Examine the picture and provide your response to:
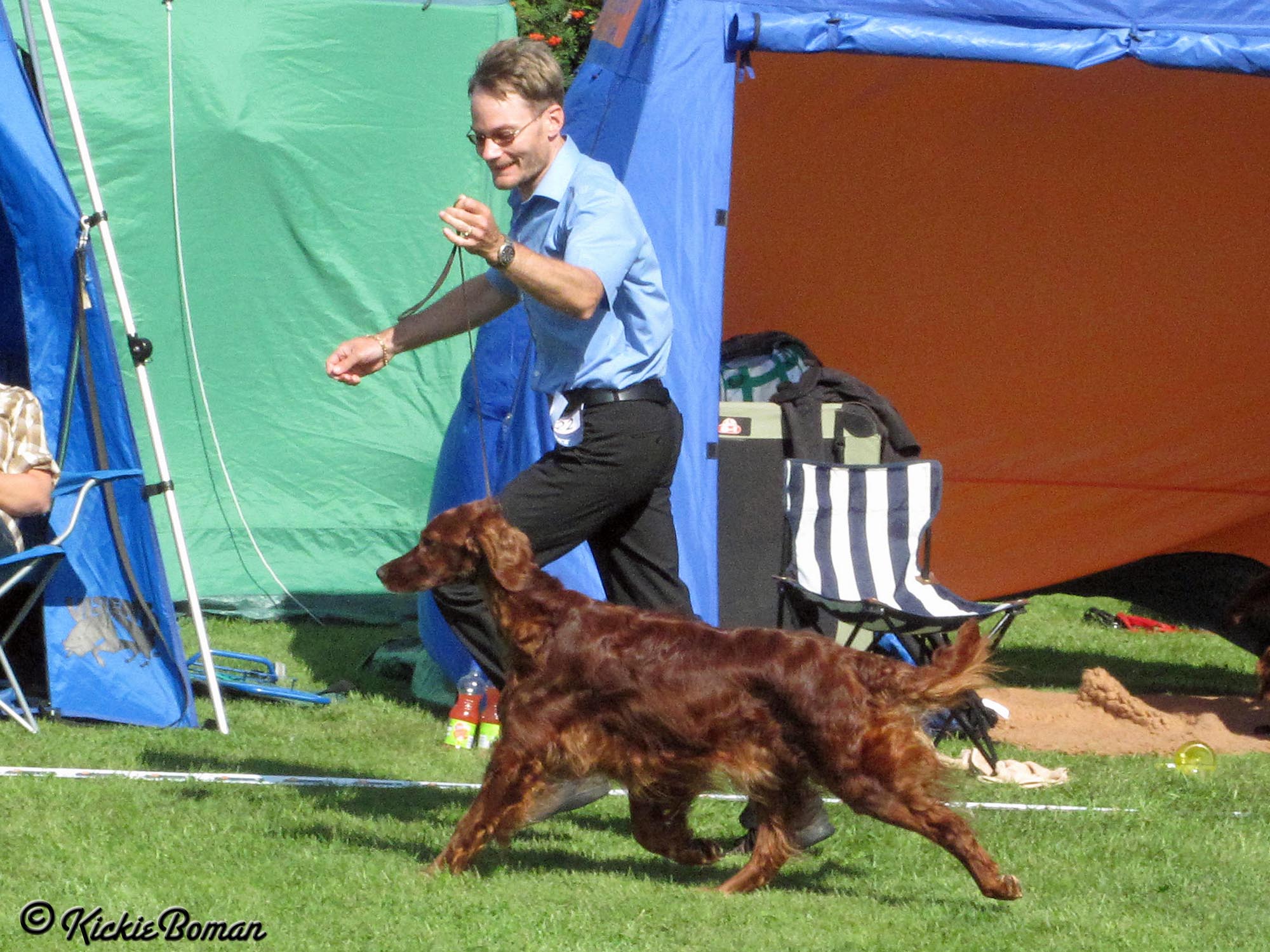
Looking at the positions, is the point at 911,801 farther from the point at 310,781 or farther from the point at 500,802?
the point at 310,781

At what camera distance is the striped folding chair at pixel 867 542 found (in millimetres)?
5496

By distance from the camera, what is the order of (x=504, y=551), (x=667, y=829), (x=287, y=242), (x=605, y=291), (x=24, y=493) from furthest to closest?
(x=287, y=242) < (x=24, y=493) < (x=667, y=829) < (x=504, y=551) < (x=605, y=291)

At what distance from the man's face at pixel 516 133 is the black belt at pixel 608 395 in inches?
18.0

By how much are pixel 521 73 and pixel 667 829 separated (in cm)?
170

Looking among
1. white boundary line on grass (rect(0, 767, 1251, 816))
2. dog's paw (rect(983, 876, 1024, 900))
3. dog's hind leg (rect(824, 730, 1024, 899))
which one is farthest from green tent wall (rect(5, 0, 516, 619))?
dog's paw (rect(983, 876, 1024, 900))

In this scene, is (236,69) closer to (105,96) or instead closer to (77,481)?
(105,96)

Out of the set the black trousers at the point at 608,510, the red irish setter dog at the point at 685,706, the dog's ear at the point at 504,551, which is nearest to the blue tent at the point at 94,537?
the black trousers at the point at 608,510

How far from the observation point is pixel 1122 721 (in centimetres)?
585

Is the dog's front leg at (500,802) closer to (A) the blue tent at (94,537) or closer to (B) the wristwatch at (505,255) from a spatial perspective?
(B) the wristwatch at (505,255)

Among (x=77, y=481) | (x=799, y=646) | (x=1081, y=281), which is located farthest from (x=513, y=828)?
(x=1081, y=281)

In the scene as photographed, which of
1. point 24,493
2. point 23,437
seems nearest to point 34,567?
point 24,493

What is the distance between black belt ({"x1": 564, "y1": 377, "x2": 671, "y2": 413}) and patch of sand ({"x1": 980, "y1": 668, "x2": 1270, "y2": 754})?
98.6 inches

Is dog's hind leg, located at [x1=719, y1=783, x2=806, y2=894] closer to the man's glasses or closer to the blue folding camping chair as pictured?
the man's glasses

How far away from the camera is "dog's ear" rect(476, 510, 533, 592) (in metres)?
3.50
